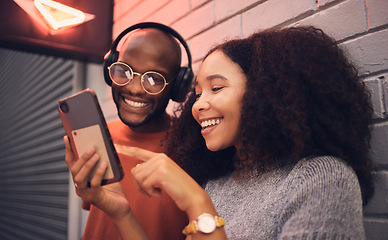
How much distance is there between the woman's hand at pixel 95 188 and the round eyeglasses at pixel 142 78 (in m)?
0.48

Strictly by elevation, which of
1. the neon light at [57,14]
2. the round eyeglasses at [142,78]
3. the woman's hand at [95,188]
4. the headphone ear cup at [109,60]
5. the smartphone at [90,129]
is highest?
the neon light at [57,14]

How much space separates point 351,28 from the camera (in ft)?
3.76

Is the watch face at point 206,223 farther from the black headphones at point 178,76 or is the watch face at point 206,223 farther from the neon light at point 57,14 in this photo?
the neon light at point 57,14

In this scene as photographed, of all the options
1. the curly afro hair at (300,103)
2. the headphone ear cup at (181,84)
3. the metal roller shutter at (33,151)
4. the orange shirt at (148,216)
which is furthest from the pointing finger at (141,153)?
the metal roller shutter at (33,151)

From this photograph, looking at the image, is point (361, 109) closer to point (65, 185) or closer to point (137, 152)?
point (137, 152)

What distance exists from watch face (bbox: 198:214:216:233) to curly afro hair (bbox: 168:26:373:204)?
325 mm

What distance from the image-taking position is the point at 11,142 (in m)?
6.39

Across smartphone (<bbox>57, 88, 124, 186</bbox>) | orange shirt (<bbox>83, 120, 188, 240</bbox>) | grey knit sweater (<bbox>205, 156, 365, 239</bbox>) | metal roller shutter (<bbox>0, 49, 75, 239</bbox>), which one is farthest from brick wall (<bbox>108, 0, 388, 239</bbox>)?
metal roller shutter (<bbox>0, 49, 75, 239</bbox>)

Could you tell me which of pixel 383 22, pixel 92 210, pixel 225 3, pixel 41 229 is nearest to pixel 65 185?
pixel 41 229

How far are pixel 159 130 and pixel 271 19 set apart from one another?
0.84m

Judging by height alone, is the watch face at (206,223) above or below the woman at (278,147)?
below

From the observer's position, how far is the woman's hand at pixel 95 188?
3.23 feet

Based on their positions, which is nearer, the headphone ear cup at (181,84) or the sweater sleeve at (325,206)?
the sweater sleeve at (325,206)

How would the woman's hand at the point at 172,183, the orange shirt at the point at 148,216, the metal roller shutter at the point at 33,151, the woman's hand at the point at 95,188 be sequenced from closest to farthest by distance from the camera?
the woman's hand at the point at 172,183 → the woman's hand at the point at 95,188 → the orange shirt at the point at 148,216 → the metal roller shutter at the point at 33,151
